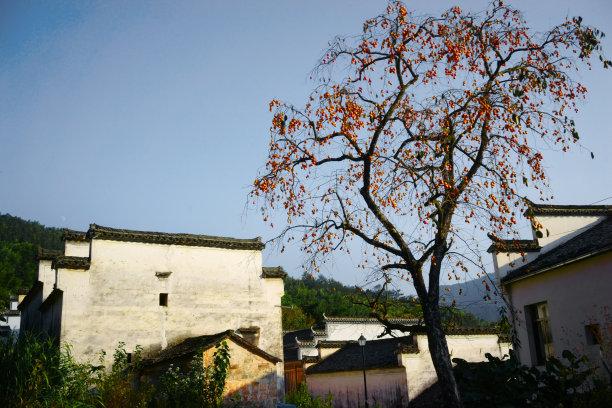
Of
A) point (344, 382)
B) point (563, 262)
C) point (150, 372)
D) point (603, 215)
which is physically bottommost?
point (344, 382)

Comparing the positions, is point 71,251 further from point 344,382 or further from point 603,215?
point 603,215

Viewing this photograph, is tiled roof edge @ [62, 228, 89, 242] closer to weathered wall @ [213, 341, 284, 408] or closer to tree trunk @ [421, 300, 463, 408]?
weathered wall @ [213, 341, 284, 408]

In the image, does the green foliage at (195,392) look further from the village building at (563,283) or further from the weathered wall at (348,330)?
the weathered wall at (348,330)

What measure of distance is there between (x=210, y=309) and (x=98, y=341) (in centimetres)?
449

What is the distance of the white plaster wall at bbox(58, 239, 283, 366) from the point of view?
18.6 meters

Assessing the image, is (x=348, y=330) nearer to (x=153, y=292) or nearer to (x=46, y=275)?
(x=153, y=292)

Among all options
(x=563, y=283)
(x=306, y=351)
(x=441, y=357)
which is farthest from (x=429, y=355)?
(x=306, y=351)

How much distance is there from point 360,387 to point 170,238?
10962mm

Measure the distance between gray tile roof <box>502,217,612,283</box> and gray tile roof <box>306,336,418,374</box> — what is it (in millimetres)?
7817

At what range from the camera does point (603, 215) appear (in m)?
16.4

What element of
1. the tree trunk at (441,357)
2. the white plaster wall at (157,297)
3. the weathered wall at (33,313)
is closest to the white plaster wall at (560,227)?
Result: the tree trunk at (441,357)

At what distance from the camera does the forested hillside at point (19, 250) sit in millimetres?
56578

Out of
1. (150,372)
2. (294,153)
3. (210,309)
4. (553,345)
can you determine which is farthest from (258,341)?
(294,153)

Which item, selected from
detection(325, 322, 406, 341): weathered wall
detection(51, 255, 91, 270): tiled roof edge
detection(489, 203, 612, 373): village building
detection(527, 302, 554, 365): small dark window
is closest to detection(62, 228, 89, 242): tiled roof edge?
detection(51, 255, 91, 270): tiled roof edge
